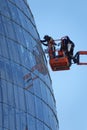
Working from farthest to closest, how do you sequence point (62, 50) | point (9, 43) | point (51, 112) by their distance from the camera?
point (51, 112)
point (9, 43)
point (62, 50)

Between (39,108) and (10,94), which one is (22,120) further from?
(39,108)

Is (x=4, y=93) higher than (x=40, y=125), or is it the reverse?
(x=4, y=93)

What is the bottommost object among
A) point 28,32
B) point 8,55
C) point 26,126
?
point 26,126

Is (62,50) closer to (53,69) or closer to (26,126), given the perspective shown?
(53,69)

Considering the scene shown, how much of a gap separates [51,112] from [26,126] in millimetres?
8434

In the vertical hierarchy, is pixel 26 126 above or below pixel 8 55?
below

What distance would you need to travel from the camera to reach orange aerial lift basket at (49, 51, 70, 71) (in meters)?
65.4

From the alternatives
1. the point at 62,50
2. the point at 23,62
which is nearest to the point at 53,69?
the point at 62,50

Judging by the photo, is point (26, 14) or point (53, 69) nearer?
point (53, 69)

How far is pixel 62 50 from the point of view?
6550 centimetres

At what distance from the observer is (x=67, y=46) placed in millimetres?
65438

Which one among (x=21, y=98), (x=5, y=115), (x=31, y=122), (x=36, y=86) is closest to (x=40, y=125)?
(x=31, y=122)

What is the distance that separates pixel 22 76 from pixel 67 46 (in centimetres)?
491

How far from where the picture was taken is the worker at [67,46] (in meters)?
65.2
